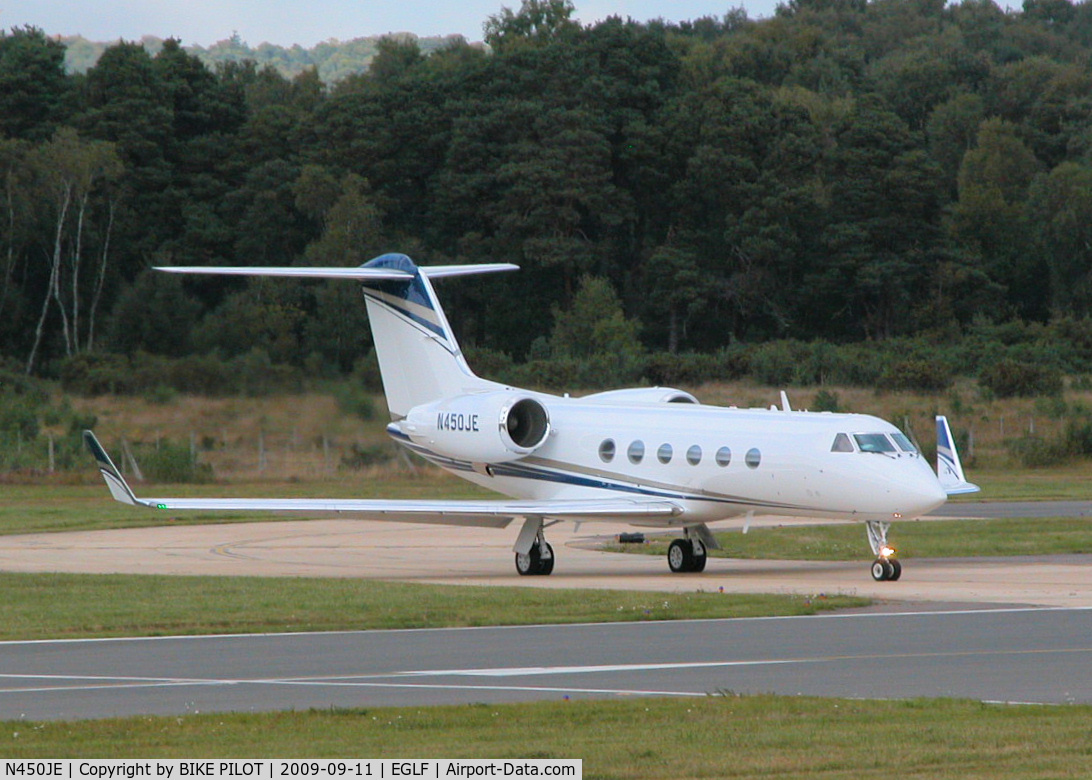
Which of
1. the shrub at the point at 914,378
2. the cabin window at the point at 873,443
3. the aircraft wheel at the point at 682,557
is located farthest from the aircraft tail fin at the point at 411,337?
the shrub at the point at 914,378

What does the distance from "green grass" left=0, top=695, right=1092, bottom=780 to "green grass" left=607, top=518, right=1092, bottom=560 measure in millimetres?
14891

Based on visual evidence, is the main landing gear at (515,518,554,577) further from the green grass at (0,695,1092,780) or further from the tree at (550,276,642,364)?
the tree at (550,276,642,364)

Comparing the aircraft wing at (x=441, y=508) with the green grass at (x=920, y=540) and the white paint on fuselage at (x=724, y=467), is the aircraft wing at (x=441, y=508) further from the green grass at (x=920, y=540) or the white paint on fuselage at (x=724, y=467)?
the green grass at (x=920, y=540)

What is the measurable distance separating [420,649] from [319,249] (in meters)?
45.3

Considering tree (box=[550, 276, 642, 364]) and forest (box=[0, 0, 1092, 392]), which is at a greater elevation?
forest (box=[0, 0, 1092, 392])

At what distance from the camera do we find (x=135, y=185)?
6512 centimetres

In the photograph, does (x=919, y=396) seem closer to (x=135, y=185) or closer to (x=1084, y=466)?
(x=1084, y=466)

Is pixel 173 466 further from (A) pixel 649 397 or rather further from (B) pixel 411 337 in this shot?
(A) pixel 649 397

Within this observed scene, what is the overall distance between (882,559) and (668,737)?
12.4 meters

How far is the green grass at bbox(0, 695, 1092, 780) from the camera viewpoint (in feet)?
32.7
